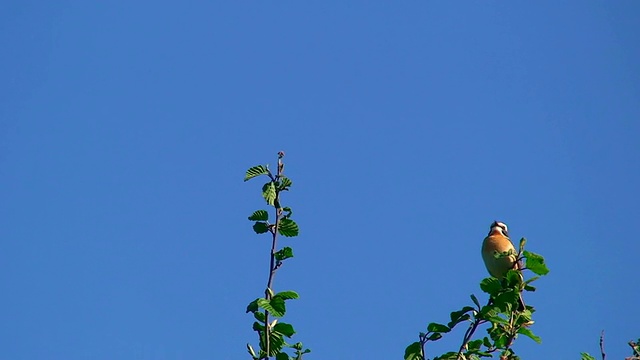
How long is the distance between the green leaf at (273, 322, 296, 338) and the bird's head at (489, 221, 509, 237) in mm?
3402

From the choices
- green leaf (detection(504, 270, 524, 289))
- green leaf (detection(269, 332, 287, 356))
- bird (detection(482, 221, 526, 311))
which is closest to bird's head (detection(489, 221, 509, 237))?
bird (detection(482, 221, 526, 311))

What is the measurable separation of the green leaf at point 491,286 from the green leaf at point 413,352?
20.4 inches

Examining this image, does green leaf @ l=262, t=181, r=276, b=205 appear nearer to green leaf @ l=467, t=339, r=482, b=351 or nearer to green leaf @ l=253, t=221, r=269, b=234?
green leaf @ l=253, t=221, r=269, b=234

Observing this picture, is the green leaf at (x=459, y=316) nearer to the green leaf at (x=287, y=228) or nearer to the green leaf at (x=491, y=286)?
the green leaf at (x=491, y=286)

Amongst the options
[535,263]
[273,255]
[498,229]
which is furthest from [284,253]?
[498,229]

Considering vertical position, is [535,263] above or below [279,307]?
above

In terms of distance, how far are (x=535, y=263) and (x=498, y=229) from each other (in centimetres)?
313

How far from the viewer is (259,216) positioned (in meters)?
4.93

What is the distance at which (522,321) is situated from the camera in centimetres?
493

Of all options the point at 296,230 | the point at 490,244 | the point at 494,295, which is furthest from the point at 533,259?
the point at 490,244

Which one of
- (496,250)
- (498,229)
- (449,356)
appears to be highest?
(498,229)

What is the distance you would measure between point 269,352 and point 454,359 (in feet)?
3.33

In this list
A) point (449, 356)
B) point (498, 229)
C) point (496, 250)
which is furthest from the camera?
point (498, 229)

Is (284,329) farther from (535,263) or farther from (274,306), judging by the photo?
(535,263)
